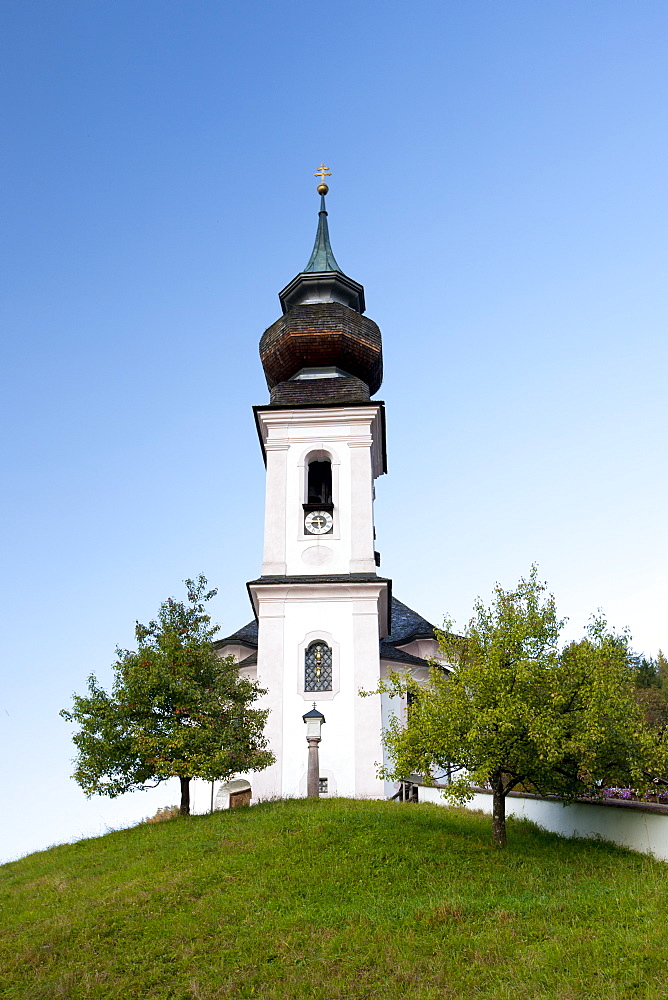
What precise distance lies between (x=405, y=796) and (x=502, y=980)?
14.3 meters

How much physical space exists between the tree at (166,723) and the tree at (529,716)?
4.32 m

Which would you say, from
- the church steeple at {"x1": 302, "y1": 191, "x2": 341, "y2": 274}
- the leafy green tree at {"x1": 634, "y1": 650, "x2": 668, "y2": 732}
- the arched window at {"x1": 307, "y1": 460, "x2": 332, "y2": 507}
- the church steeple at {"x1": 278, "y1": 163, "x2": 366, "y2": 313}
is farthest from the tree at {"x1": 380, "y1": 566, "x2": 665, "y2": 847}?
the leafy green tree at {"x1": 634, "y1": 650, "x2": 668, "y2": 732}

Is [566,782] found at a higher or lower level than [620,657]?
lower

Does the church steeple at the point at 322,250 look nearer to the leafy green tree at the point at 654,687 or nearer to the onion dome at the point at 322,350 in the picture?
the onion dome at the point at 322,350

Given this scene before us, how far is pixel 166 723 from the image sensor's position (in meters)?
18.5

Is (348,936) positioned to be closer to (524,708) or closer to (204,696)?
(524,708)

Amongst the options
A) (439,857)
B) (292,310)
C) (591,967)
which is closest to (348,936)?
(591,967)

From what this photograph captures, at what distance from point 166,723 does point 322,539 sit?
8218mm

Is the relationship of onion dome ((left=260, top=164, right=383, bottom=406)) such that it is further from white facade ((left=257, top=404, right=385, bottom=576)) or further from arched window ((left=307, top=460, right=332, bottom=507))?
arched window ((left=307, top=460, right=332, bottom=507))

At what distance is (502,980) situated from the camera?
350 inches

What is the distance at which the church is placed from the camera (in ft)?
74.0

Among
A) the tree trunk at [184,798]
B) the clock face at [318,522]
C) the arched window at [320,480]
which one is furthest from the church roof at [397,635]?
the tree trunk at [184,798]

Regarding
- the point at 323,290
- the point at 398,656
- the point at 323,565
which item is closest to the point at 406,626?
the point at 398,656

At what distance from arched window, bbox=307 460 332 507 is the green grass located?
13.0m
